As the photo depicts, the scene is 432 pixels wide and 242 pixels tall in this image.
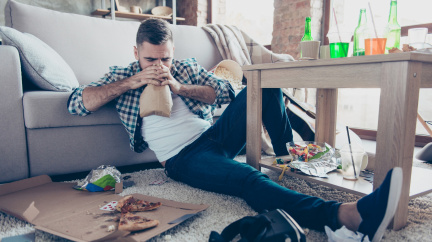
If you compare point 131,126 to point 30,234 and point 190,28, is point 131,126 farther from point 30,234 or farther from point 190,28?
point 190,28

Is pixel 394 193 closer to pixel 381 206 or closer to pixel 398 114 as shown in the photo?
pixel 381 206

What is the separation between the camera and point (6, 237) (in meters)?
0.91

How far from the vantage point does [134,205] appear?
1.04 metres

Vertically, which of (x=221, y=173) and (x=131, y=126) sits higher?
(x=131, y=126)

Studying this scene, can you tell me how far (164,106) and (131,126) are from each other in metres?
0.25

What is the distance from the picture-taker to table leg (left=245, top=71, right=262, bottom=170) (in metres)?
1.37

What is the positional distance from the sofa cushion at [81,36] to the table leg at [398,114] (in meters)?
1.68

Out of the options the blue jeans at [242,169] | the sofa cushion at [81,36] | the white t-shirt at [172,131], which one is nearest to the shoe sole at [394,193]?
the blue jeans at [242,169]

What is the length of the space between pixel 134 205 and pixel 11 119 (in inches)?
29.9

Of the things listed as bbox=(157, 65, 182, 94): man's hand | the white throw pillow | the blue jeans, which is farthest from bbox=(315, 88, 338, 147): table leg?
the white throw pillow

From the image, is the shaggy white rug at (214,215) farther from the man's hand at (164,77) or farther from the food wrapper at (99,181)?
the man's hand at (164,77)

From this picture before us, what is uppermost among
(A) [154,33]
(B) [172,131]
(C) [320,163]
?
(A) [154,33]

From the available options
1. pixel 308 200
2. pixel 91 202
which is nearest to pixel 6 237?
pixel 91 202

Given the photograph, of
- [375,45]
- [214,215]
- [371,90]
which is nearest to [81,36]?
[214,215]
